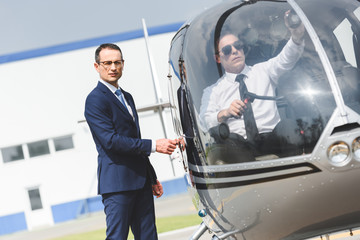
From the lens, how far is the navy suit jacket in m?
3.62

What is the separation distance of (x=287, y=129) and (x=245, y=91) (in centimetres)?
34

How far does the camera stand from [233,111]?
3156 mm

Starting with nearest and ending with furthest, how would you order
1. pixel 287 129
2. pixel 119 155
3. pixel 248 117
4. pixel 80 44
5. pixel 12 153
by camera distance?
pixel 287 129, pixel 248 117, pixel 119 155, pixel 12 153, pixel 80 44

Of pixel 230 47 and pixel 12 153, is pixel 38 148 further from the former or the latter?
pixel 230 47

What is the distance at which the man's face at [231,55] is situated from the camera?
10.5 ft

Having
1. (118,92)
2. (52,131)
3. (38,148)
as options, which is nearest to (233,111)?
(118,92)

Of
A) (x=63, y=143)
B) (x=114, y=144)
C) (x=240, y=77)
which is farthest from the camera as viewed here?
(x=63, y=143)

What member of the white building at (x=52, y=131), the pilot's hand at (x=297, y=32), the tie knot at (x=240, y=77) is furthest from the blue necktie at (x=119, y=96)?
the white building at (x=52, y=131)

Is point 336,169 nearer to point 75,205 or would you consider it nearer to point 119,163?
point 119,163

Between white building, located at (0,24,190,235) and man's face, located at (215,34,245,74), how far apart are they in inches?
619

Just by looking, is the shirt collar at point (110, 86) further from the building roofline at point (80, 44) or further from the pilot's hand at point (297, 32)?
the building roofline at point (80, 44)

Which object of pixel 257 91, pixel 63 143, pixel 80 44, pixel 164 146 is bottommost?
pixel 63 143

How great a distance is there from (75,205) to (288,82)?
1679 cm

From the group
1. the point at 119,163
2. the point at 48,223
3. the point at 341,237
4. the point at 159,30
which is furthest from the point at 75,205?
the point at 119,163
